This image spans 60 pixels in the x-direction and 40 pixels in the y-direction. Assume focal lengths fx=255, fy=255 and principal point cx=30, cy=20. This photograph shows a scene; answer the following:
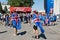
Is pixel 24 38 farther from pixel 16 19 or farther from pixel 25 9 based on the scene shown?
pixel 25 9

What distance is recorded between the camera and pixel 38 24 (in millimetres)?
13938

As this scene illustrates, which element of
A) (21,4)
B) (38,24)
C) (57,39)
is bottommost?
(21,4)

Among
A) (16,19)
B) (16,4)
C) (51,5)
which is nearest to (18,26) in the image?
(16,19)

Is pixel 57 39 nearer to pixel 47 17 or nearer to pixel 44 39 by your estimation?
pixel 44 39

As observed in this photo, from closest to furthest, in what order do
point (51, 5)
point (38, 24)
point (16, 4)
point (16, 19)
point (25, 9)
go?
point (38, 24) < point (16, 19) < point (51, 5) < point (25, 9) < point (16, 4)

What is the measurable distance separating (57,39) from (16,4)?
7514cm

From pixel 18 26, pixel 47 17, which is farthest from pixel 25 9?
pixel 18 26

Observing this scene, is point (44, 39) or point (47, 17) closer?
point (44, 39)

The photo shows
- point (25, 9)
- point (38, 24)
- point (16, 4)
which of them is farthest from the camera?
point (16, 4)

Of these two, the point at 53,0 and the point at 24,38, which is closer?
the point at 24,38

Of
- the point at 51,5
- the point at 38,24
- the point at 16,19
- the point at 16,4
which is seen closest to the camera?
the point at 38,24

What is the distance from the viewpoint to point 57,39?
45.8 ft

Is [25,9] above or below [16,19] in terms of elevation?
below

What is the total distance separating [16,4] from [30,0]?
21.8ft
